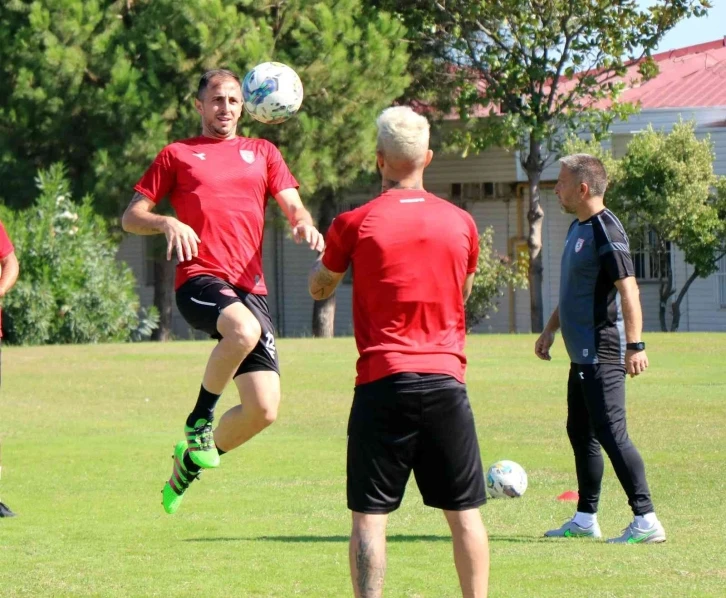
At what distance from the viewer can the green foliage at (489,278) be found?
34031mm

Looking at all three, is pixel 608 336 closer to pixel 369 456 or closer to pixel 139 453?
pixel 369 456

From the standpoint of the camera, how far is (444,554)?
308 inches

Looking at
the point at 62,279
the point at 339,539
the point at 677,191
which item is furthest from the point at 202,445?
the point at 677,191

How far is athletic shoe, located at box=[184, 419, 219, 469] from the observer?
7488mm

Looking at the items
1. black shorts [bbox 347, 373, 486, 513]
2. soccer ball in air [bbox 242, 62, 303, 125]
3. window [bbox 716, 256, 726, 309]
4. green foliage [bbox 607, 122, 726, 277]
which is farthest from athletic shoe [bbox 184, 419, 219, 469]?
window [bbox 716, 256, 726, 309]

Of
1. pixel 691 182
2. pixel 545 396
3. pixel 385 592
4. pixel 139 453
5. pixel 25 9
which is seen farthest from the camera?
pixel 691 182

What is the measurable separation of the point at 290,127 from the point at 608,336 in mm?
Result: 22621

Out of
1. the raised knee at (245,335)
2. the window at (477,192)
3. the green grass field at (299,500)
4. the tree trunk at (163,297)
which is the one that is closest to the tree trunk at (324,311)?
the window at (477,192)

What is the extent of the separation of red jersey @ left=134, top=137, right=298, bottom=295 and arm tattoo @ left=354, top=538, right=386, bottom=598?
98.2 inches

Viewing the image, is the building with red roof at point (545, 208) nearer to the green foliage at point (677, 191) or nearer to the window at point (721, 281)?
the window at point (721, 281)

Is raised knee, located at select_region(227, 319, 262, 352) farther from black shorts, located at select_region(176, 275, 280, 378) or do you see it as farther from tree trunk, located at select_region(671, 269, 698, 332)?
tree trunk, located at select_region(671, 269, 698, 332)

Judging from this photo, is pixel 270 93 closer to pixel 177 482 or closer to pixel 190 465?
pixel 190 465

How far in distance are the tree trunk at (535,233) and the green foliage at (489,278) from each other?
0.58 m

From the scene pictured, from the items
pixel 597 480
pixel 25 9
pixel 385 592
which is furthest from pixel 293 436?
pixel 25 9
